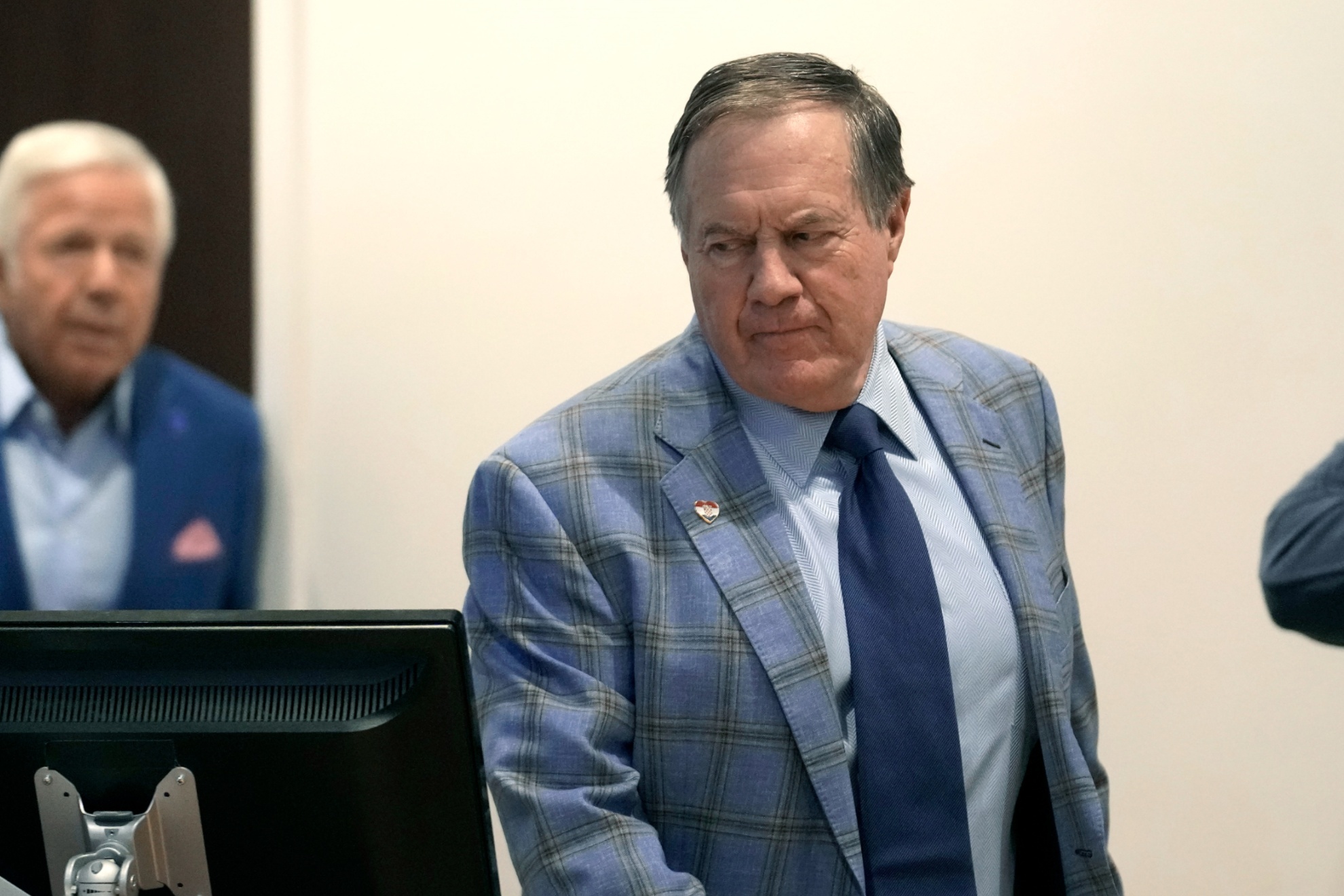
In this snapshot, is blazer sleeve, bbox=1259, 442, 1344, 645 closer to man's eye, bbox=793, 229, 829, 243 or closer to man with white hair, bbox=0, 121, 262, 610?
man's eye, bbox=793, 229, 829, 243

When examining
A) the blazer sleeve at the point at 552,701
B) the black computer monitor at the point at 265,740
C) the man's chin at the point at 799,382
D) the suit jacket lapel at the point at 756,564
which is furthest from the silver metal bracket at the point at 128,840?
the man's chin at the point at 799,382

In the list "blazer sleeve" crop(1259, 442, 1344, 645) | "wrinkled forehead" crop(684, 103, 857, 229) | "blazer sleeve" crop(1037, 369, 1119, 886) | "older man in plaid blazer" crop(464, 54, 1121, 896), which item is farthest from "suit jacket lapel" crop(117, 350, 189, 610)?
"blazer sleeve" crop(1259, 442, 1344, 645)

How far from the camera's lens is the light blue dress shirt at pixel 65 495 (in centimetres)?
221

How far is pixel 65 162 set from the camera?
88.0 inches

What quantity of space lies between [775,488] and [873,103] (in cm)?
45

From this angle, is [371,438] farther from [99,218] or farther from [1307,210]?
[1307,210]

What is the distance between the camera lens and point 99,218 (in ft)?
7.31

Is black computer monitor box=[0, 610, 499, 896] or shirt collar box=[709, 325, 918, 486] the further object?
shirt collar box=[709, 325, 918, 486]

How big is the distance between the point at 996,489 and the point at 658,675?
0.48 metres

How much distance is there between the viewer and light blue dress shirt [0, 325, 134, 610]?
2213mm

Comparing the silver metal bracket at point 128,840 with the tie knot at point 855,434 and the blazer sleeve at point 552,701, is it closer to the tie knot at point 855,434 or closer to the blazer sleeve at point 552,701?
the blazer sleeve at point 552,701

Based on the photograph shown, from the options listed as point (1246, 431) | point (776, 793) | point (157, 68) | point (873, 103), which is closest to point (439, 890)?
point (776, 793)

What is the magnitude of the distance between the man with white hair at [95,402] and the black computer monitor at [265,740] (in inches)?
48.6

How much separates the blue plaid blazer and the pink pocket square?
97 centimetres
